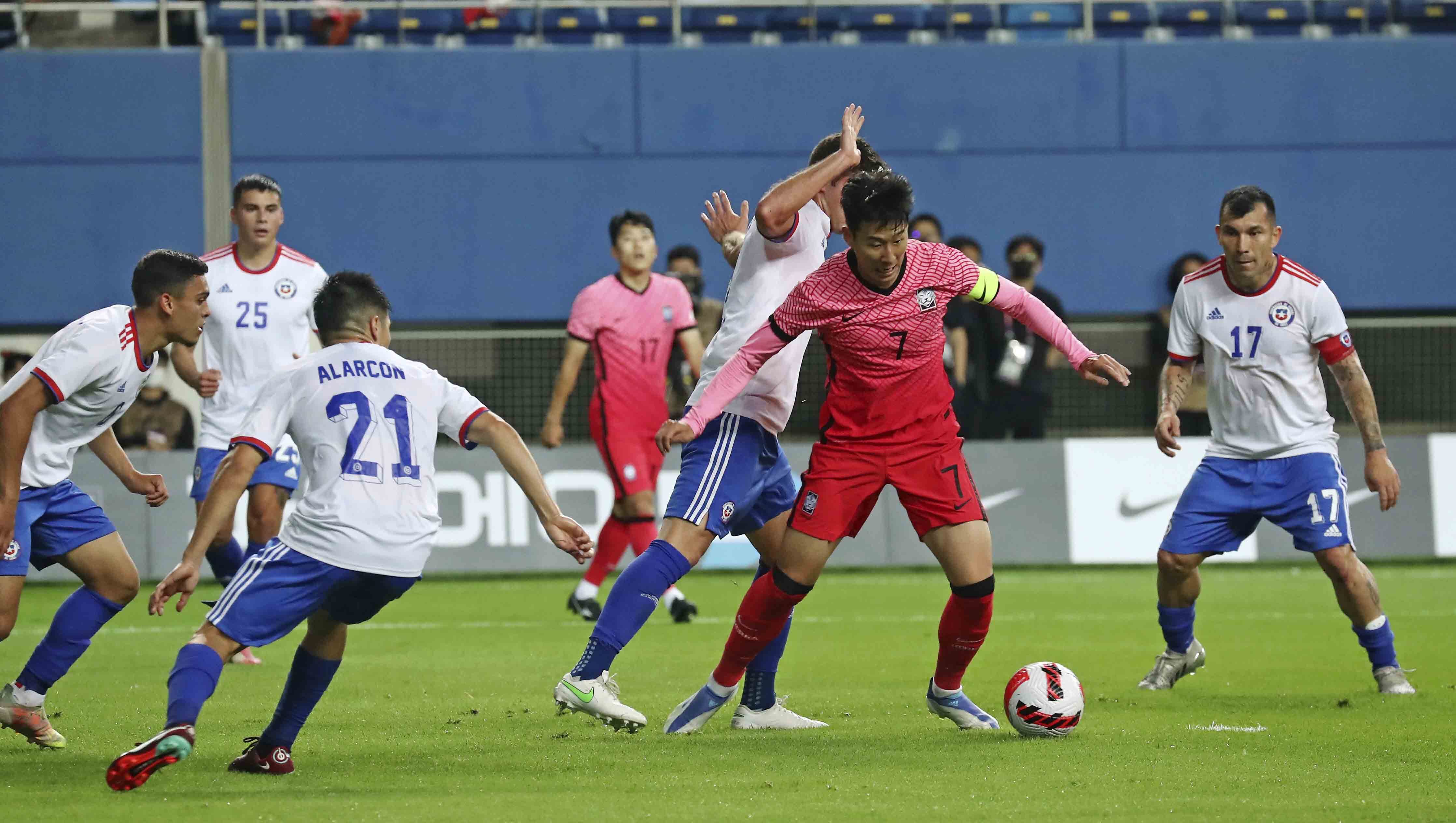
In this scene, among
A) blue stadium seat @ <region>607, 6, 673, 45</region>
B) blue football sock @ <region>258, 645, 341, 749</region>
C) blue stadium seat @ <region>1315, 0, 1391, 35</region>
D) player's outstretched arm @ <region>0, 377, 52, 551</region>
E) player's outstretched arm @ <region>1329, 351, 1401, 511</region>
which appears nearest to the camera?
blue football sock @ <region>258, 645, 341, 749</region>

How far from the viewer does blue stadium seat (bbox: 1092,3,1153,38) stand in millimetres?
18203

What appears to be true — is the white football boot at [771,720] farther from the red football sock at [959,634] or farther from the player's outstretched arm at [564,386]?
the player's outstretched arm at [564,386]

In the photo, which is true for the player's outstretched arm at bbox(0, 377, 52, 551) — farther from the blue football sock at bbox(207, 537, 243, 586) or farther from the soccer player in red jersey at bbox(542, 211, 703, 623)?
the soccer player in red jersey at bbox(542, 211, 703, 623)

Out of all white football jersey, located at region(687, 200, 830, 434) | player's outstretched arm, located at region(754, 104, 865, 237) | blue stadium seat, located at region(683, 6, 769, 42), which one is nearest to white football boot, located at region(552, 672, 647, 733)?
white football jersey, located at region(687, 200, 830, 434)

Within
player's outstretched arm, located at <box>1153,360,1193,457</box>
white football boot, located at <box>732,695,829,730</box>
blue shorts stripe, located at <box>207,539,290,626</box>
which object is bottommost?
white football boot, located at <box>732,695,829,730</box>

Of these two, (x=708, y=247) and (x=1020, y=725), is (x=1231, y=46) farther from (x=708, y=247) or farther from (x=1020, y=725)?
(x=1020, y=725)

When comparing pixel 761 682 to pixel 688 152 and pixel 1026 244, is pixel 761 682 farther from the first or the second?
pixel 688 152

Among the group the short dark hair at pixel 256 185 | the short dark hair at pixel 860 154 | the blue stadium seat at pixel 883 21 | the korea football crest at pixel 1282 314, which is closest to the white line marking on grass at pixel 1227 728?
the korea football crest at pixel 1282 314

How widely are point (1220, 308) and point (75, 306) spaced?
13.0 m

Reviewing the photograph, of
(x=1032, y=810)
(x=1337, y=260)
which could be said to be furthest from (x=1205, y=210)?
(x=1032, y=810)

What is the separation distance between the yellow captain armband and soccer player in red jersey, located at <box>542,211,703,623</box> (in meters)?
4.70

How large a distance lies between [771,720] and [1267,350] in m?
2.90

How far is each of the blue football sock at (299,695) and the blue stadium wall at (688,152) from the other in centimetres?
1203

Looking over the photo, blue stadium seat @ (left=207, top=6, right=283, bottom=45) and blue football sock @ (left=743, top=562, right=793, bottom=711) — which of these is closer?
blue football sock @ (left=743, top=562, right=793, bottom=711)
